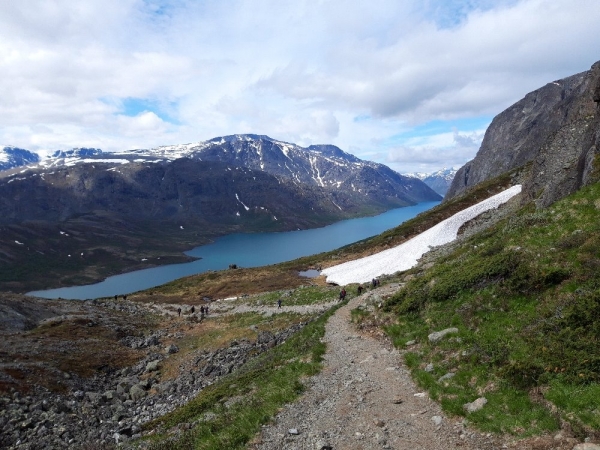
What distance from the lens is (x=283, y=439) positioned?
1315 centimetres

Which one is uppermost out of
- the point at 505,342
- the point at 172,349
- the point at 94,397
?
the point at 505,342

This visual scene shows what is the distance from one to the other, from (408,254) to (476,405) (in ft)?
179

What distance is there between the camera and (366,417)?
13805mm

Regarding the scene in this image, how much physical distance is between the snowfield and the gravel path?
4315cm

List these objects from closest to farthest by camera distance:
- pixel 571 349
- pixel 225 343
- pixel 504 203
→ pixel 571 349 < pixel 225 343 < pixel 504 203

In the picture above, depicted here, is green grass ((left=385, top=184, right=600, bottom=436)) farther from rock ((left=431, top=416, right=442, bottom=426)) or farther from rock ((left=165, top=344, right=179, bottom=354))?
rock ((left=165, top=344, right=179, bottom=354))

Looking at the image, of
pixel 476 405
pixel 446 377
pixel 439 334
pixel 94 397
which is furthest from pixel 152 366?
pixel 476 405

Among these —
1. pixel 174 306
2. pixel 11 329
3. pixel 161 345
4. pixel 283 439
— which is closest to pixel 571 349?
pixel 283 439

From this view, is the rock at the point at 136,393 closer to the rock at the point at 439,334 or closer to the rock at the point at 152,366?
the rock at the point at 152,366

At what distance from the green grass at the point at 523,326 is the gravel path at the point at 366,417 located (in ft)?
2.36

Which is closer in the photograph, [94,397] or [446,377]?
[446,377]

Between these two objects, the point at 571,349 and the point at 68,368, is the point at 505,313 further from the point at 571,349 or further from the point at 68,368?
the point at 68,368

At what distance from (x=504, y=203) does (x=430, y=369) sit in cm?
6529

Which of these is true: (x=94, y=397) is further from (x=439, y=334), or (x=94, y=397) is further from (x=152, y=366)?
(x=439, y=334)
